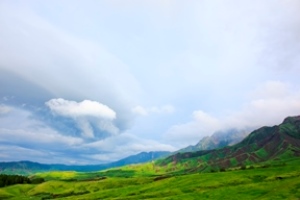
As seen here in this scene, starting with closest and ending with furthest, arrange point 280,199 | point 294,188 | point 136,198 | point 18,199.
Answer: point 280,199
point 294,188
point 136,198
point 18,199

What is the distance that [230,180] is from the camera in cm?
12369

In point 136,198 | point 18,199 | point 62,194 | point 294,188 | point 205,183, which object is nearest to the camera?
point 294,188

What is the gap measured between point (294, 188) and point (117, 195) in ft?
252

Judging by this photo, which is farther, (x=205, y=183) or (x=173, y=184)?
(x=173, y=184)

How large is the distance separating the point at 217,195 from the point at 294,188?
22.6m

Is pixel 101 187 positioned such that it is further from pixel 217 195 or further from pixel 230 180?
pixel 217 195

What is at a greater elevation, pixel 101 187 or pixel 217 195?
pixel 101 187

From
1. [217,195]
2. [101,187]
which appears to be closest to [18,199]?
[101,187]

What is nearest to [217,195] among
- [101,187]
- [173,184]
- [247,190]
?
[247,190]

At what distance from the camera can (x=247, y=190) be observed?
97.2 meters

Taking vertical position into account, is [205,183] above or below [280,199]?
above

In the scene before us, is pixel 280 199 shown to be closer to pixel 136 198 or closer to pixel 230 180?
pixel 230 180

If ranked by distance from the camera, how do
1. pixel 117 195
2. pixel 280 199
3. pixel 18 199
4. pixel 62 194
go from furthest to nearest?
1. pixel 62 194
2. pixel 18 199
3. pixel 117 195
4. pixel 280 199

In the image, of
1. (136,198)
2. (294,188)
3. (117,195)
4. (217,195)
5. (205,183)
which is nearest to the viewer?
(294,188)
